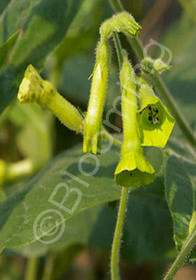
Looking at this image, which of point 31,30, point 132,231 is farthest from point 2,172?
point 31,30

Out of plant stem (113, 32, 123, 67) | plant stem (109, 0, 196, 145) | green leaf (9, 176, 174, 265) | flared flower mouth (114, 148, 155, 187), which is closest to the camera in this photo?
flared flower mouth (114, 148, 155, 187)

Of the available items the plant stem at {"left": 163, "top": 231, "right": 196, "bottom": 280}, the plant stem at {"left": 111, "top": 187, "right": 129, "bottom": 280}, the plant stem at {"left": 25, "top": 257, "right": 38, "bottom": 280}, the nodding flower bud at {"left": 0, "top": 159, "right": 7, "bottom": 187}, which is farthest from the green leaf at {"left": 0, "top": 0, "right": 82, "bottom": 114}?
the plant stem at {"left": 25, "top": 257, "right": 38, "bottom": 280}

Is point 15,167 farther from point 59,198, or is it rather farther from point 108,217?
point 59,198

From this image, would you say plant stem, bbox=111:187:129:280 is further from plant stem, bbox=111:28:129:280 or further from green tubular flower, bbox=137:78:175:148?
green tubular flower, bbox=137:78:175:148

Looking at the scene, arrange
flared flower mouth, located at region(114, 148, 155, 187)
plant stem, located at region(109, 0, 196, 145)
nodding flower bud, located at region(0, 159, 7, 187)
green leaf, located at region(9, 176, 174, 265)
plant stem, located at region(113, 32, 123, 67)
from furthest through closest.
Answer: nodding flower bud, located at region(0, 159, 7, 187) < green leaf, located at region(9, 176, 174, 265) < plant stem, located at region(109, 0, 196, 145) < plant stem, located at region(113, 32, 123, 67) < flared flower mouth, located at region(114, 148, 155, 187)

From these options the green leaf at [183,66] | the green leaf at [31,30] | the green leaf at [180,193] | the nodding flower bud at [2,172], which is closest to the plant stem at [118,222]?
the green leaf at [180,193]

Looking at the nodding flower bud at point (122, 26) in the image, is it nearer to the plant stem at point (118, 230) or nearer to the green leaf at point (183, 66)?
the plant stem at point (118, 230)

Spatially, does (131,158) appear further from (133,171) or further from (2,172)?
(2,172)
